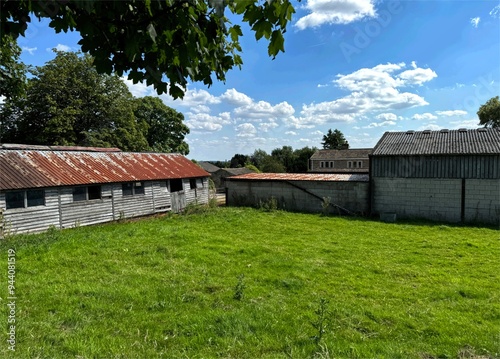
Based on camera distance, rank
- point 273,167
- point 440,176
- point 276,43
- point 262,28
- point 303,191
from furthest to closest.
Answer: point 273,167
point 303,191
point 440,176
point 276,43
point 262,28

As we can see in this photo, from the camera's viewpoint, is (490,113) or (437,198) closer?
(437,198)

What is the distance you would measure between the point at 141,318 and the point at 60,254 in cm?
503

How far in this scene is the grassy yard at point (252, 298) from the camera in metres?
3.93

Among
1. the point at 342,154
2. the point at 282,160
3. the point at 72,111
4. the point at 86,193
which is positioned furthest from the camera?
the point at 282,160

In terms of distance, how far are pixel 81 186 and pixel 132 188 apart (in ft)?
10.3

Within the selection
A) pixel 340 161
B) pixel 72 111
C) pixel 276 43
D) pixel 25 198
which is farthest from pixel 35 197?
pixel 340 161

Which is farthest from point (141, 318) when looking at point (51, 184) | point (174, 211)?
point (174, 211)

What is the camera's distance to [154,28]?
83.9 inches

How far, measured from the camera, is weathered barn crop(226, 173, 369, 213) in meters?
18.6

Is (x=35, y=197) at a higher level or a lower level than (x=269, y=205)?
higher

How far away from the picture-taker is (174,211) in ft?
67.0

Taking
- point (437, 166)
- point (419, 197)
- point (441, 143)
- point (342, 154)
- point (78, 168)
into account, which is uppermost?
point (342, 154)

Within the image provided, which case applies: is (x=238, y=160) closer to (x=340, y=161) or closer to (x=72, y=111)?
(x=340, y=161)

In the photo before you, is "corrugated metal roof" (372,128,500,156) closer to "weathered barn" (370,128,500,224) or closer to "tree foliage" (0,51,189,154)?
"weathered barn" (370,128,500,224)
